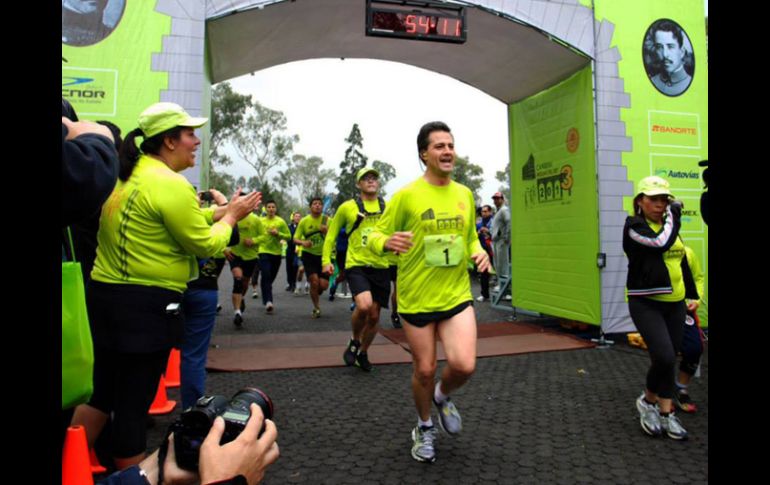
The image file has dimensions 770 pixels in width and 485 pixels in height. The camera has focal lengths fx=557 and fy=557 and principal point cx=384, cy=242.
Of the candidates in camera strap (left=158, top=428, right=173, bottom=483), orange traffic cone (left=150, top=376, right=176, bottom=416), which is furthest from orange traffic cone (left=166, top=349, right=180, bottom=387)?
camera strap (left=158, top=428, right=173, bottom=483)

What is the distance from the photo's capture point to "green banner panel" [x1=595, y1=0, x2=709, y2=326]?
7.77 metres

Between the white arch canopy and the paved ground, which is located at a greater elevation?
the white arch canopy

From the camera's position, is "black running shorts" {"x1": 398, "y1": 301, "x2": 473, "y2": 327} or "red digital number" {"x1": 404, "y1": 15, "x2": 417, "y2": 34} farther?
"red digital number" {"x1": 404, "y1": 15, "x2": 417, "y2": 34}

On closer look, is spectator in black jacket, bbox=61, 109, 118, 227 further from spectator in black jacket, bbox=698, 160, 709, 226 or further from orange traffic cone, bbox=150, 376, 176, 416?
orange traffic cone, bbox=150, 376, 176, 416

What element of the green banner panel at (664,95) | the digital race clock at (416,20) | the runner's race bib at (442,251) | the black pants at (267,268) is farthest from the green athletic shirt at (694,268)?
the black pants at (267,268)

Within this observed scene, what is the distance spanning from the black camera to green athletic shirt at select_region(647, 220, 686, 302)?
374 cm

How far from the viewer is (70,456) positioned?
6.58 feet

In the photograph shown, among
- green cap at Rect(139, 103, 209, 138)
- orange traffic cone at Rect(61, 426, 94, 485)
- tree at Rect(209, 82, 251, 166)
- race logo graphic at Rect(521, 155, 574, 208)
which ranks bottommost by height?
orange traffic cone at Rect(61, 426, 94, 485)

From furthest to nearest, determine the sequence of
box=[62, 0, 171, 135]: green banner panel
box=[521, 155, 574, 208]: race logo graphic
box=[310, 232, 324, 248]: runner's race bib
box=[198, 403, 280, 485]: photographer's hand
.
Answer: box=[310, 232, 324, 248]: runner's race bib < box=[521, 155, 574, 208]: race logo graphic < box=[62, 0, 171, 135]: green banner panel < box=[198, 403, 280, 485]: photographer's hand

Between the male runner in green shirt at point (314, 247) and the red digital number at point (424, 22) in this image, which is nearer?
the red digital number at point (424, 22)

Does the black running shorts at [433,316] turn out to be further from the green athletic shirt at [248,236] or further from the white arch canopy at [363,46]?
Answer: the green athletic shirt at [248,236]

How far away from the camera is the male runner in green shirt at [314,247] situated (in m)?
10.1

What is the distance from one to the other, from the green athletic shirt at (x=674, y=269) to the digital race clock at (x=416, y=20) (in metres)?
3.84
